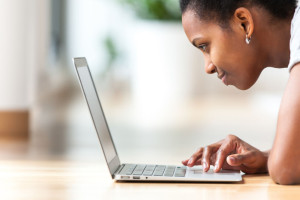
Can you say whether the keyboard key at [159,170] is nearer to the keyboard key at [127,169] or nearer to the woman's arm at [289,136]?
the keyboard key at [127,169]

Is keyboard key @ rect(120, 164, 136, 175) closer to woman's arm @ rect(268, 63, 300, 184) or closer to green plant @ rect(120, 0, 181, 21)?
woman's arm @ rect(268, 63, 300, 184)

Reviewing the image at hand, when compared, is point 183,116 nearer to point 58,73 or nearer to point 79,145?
point 79,145

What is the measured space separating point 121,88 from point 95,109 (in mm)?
4904

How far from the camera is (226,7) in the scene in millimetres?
1479

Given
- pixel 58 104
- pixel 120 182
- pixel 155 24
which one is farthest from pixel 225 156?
pixel 155 24

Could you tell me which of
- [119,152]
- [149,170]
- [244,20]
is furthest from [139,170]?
[119,152]

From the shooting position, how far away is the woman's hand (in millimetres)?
1464

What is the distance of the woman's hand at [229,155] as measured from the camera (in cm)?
146

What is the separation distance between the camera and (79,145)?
2.58 m

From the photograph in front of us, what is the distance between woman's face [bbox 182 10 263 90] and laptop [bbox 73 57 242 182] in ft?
0.74

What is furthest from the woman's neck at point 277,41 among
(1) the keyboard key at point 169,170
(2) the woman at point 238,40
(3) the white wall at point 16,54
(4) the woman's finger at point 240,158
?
(3) the white wall at point 16,54

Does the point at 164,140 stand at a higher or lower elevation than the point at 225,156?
lower

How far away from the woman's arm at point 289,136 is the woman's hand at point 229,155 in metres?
0.13

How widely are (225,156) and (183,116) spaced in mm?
2576
